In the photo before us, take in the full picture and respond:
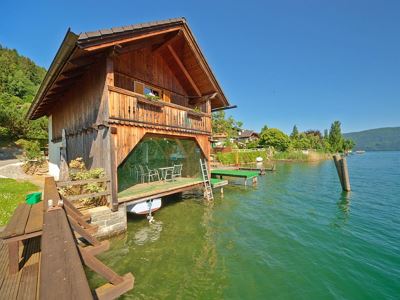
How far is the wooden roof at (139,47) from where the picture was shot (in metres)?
7.27

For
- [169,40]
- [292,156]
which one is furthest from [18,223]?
[292,156]

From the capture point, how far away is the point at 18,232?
Result: 12.0 ft

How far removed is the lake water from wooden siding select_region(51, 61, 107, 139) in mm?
4992

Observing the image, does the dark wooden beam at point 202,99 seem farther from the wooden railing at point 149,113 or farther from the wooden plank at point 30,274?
the wooden plank at point 30,274

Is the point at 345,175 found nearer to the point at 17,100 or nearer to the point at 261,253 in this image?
the point at 261,253

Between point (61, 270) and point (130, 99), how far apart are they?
8152mm

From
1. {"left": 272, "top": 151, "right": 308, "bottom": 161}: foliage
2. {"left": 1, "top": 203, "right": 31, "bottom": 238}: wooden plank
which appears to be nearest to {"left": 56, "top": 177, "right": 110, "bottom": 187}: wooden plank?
{"left": 1, "top": 203, "right": 31, "bottom": 238}: wooden plank

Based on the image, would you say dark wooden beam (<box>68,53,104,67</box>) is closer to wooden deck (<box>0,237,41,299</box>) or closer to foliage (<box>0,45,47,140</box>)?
wooden deck (<box>0,237,41,299</box>)

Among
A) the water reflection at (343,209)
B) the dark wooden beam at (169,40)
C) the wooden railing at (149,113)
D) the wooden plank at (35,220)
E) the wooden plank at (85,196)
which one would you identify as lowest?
the water reflection at (343,209)

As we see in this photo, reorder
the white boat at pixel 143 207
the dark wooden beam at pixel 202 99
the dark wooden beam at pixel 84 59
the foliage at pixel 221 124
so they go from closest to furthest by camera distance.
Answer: the dark wooden beam at pixel 84 59 → the white boat at pixel 143 207 → the dark wooden beam at pixel 202 99 → the foliage at pixel 221 124

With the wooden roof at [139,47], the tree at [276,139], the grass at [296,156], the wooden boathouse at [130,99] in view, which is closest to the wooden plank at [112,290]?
the wooden boathouse at [130,99]

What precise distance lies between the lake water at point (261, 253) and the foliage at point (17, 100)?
70.2ft

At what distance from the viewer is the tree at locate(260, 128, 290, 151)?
55.0 metres

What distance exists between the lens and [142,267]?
19.9 feet
